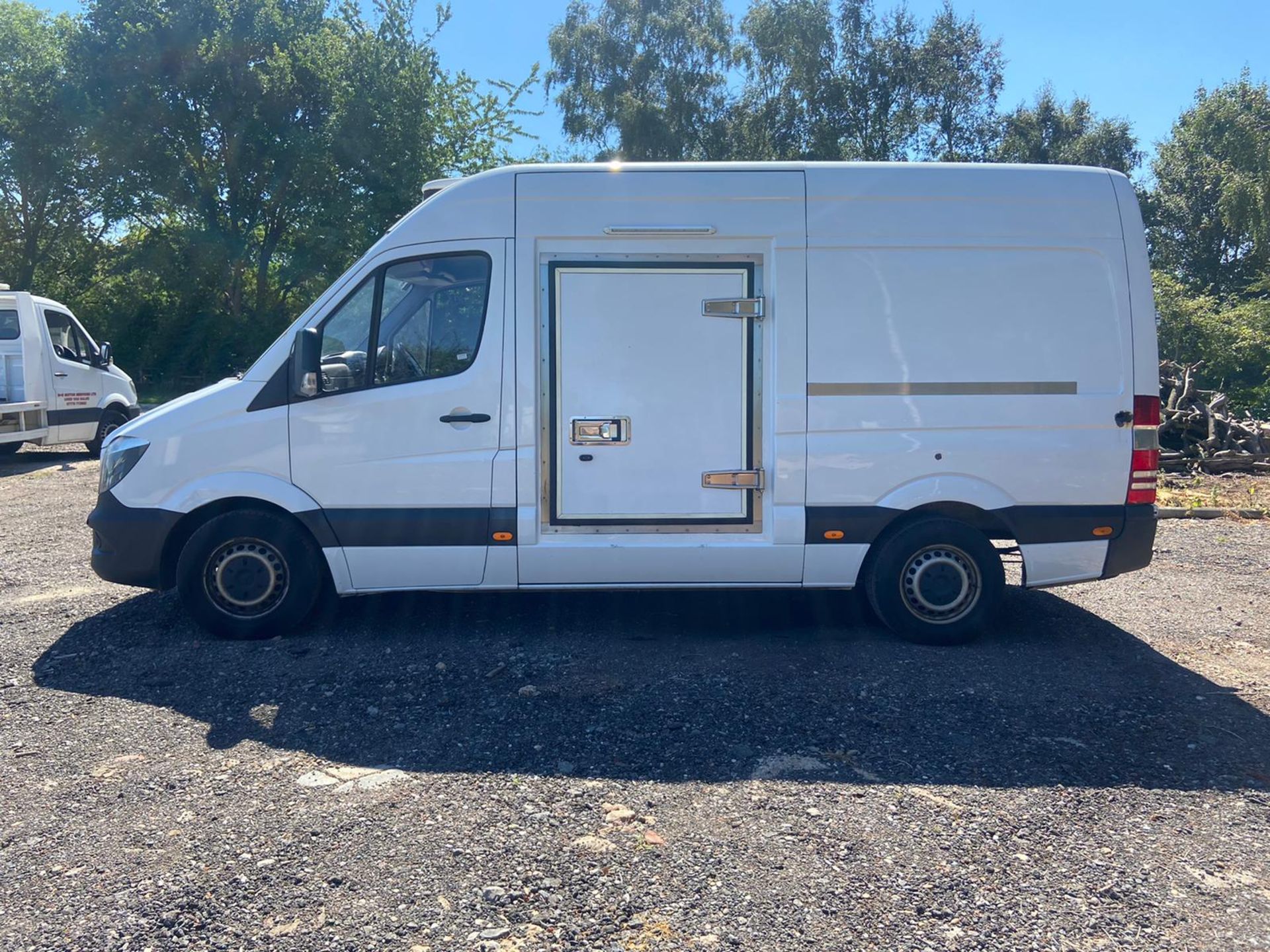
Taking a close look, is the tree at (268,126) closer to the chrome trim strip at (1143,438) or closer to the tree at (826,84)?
the tree at (826,84)

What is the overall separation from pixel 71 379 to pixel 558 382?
475 inches

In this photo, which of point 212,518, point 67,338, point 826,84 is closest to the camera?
point 212,518

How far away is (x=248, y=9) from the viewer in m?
27.7

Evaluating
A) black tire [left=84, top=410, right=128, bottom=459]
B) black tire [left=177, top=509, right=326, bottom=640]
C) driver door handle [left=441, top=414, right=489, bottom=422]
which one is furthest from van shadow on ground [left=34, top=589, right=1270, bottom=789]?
black tire [left=84, top=410, right=128, bottom=459]

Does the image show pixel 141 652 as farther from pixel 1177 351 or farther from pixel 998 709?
pixel 1177 351

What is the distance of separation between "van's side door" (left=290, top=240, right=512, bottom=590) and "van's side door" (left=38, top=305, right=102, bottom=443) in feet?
36.3

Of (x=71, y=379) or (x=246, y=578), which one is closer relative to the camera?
(x=246, y=578)

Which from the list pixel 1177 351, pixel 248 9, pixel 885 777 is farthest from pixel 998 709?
pixel 248 9

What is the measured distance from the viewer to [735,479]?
232 inches

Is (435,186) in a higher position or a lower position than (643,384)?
higher

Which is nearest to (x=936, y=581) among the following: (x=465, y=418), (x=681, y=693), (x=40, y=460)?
(x=681, y=693)

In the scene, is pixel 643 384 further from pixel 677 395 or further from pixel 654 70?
pixel 654 70

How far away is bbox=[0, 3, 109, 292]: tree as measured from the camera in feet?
89.7

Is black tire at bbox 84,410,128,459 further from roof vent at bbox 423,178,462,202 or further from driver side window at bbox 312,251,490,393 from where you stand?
driver side window at bbox 312,251,490,393
